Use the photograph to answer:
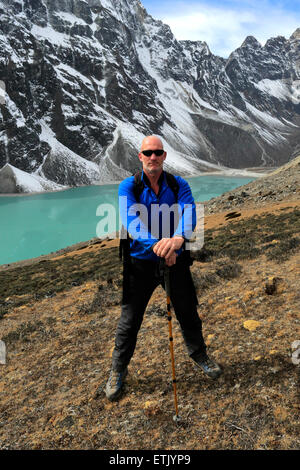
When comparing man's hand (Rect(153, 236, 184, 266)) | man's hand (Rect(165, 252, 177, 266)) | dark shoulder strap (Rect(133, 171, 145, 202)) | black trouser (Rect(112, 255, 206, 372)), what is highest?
dark shoulder strap (Rect(133, 171, 145, 202))

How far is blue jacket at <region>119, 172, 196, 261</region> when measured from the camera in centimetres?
370

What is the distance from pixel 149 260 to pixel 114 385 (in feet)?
5.89

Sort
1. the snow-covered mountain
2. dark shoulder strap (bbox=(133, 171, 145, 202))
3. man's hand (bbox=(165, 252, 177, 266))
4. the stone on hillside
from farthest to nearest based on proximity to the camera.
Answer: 1. the snow-covered mountain
2. the stone on hillside
3. dark shoulder strap (bbox=(133, 171, 145, 202))
4. man's hand (bbox=(165, 252, 177, 266))

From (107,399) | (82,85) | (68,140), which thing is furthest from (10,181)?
(107,399)

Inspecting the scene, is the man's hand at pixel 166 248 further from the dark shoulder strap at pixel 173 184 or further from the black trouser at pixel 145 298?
the dark shoulder strap at pixel 173 184

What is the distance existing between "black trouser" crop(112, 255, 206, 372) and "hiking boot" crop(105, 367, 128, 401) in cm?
8

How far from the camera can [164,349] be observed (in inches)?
204

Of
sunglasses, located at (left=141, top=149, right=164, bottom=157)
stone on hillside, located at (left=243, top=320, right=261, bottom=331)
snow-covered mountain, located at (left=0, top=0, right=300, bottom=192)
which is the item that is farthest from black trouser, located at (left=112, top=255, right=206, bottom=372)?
snow-covered mountain, located at (left=0, top=0, right=300, bottom=192)

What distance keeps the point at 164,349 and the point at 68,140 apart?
158 metres

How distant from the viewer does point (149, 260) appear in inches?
149

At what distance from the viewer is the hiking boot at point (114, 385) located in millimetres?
4102

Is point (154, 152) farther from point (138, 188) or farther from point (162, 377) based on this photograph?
point (162, 377)

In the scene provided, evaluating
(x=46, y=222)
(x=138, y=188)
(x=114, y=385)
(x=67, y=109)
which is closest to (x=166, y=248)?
(x=138, y=188)
